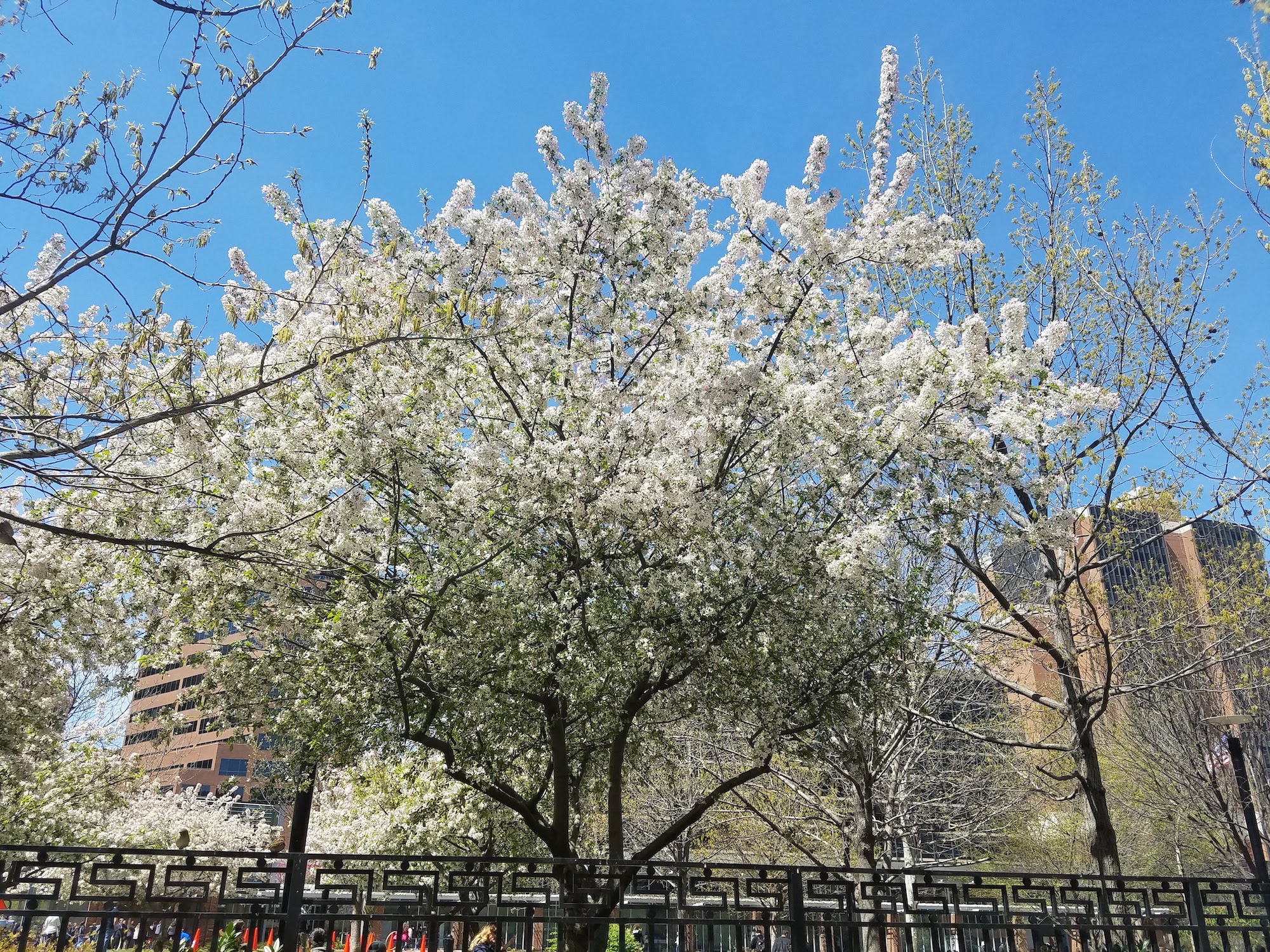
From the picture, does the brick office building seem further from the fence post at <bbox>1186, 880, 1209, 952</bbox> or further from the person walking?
the fence post at <bbox>1186, 880, 1209, 952</bbox>

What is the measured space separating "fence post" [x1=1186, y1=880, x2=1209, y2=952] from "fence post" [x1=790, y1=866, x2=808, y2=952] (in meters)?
4.00

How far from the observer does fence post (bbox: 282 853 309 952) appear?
5.81 metres

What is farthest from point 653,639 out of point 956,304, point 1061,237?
point 1061,237

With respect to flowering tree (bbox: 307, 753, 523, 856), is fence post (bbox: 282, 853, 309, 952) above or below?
below

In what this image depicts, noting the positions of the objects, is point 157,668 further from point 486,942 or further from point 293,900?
point 293,900

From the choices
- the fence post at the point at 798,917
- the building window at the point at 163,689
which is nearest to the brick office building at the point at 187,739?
the building window at the point at 163,689

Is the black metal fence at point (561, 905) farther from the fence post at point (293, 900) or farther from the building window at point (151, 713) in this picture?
the building window at point (151, 713)

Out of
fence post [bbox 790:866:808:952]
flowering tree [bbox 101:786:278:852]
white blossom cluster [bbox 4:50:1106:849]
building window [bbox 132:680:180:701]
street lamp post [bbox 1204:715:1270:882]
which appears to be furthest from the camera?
building window [bbox 132:680:180:701]

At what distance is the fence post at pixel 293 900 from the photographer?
19.1 ft

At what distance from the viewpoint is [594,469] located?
7703 millimetres

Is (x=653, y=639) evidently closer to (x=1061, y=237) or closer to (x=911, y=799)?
(x=1061, y=237)

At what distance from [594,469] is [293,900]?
392 cm

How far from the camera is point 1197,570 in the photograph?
1691cm

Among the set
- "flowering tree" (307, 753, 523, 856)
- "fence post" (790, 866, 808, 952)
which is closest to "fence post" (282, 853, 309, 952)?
"fence post" (790, 866, 808, 952)
